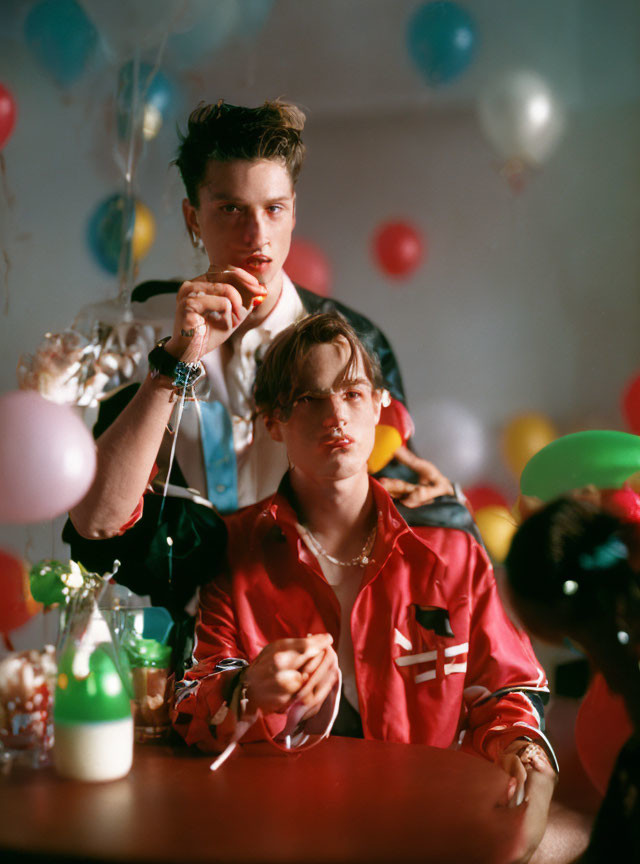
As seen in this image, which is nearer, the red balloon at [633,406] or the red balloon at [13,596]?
the red balloon at [13,596]

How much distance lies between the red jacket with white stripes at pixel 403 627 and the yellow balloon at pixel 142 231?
41.4 inches

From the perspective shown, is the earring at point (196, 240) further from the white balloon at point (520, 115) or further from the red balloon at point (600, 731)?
the white balloon at point (520, 115)

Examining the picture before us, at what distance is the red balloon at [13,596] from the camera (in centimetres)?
167

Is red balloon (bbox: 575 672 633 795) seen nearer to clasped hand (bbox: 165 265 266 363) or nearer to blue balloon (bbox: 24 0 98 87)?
clasped hand (bbox: 165 265 266 363)

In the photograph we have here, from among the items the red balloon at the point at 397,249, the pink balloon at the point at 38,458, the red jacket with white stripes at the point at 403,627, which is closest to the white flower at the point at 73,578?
the pink balloon at the point at 38,458

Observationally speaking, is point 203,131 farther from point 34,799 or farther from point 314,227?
point 314,227

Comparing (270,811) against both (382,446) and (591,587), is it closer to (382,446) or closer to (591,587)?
(591,587)

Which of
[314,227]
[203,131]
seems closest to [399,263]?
[314,227]

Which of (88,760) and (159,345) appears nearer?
(88,760)

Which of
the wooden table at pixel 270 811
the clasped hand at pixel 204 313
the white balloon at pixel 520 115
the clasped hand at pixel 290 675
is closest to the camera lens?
the wooden table at pixel 270 811

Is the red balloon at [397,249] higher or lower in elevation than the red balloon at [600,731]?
higher

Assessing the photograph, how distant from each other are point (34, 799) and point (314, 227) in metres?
2.16

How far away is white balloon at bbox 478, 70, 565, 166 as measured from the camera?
227cm

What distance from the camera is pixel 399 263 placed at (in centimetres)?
255
